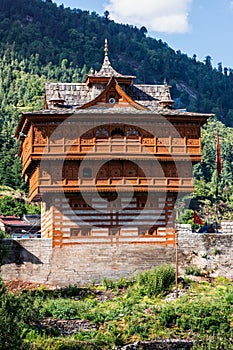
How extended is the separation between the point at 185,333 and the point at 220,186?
95.6 m

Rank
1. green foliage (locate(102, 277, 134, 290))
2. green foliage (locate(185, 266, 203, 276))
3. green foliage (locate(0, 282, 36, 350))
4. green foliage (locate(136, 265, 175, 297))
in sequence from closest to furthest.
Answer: green foliage (locate(0, 282, 36, 350))
green foliage (locate(136, 265, 175, 297))
green foliage (locate(102, 277, 134, 290))
green foliage (locate(185, 266, 203, 276))

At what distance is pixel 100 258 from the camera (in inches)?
1751

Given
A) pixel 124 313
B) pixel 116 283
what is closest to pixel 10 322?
pixel 124 313

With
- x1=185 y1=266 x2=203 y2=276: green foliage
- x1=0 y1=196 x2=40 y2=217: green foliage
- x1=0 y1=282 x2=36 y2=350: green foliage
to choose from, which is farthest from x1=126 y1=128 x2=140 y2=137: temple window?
x1=0 y1=196 x2=40 y2=217: green foliage

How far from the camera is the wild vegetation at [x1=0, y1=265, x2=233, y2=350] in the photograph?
36.4 m

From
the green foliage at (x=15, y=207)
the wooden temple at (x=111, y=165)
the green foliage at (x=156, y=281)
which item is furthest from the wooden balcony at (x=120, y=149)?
the green foliage at (x=15, y=207)

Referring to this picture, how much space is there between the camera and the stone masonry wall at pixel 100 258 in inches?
1729

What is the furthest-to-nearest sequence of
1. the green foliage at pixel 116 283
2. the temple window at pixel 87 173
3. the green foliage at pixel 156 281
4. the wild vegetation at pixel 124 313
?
the temple window at pixel 87 173 < the green foliage at pixel 116 283 < the green foliage at pixel 156 281 < the wild vegetation at pixel 124 313

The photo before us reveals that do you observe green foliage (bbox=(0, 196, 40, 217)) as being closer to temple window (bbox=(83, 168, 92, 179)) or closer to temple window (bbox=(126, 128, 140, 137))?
temple window (bbox=(83, 168, 92, 179))

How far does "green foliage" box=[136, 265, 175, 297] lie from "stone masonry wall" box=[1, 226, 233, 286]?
5.64 feet

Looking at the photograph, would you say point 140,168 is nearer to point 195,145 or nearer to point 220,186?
point 195,145

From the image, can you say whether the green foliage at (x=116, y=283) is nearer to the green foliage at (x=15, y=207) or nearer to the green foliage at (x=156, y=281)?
the green foliage at (x=156, y=281)

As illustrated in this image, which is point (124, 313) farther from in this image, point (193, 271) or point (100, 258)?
point (193, 271)

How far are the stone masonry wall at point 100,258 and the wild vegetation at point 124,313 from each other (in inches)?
37.0
